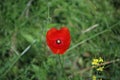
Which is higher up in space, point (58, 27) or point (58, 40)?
point (58, 40)

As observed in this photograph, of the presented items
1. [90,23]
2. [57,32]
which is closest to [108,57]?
[90,23]

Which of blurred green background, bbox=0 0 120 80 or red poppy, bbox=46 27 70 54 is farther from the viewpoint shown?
blurred green background, bbox=0 0 120 80

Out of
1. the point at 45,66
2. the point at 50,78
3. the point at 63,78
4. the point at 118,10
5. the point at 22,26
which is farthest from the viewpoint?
the point at 118,10

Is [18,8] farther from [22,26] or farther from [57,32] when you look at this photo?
[57,32]

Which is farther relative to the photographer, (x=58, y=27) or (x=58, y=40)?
(x=58, y=27)

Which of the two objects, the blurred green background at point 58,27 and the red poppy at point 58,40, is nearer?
the red poppy at point 58,40
